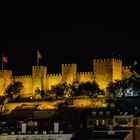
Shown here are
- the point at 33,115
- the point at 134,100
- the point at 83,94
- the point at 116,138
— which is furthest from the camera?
the point at 83,94

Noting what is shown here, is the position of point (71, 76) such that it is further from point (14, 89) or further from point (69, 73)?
point (14, 89)

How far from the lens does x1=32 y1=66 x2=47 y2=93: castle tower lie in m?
72.1

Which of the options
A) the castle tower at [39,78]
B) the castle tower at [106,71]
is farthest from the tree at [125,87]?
the castle tower at [39,78]

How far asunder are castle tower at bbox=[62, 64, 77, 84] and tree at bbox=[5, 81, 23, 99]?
137 inches

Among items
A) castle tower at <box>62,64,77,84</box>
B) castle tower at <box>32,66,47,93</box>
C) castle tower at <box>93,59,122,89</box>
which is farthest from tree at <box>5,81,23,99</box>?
castle tower at <box>93,59,122,89</box>

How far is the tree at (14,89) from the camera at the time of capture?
2803 inches

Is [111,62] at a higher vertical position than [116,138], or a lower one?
higher

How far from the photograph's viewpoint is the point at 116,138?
3675 cm

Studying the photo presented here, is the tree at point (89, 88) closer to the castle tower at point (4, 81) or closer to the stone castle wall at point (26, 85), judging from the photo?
the stone castle wall at point (26, 85)

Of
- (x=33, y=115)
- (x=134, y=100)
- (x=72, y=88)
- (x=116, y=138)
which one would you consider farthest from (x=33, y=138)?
(x=72, y=88)

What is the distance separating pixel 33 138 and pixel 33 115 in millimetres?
19108

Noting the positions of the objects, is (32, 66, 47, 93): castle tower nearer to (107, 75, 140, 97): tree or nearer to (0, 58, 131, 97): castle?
(0, 58, 131, 97): castle

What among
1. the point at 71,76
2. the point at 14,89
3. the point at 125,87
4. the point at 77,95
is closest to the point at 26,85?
the point at 14,89

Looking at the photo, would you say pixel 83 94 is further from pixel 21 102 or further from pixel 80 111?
pixel 80 111
